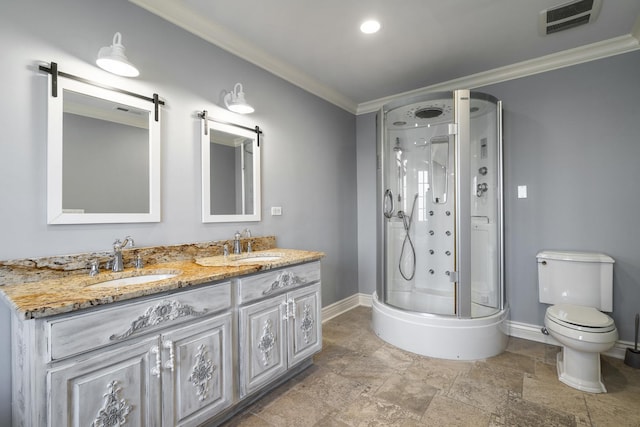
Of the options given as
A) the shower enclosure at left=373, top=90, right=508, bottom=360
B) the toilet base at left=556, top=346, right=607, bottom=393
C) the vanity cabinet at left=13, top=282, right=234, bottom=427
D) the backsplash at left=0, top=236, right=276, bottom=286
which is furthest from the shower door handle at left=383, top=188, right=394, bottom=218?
the vanity cabinet at left=13, top=282, right=234, bottom=427

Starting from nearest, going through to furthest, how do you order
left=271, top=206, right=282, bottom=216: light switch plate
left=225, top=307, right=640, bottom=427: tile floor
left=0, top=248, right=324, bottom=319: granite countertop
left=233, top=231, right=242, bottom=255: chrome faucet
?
left=0, top=248, right=324, bottom=319: granite countertop
left=225, top=307, right=640, bottom=427: tile floor
left=233, top=231, right=242, bottom=255: chrome faucet
left=271, top=206, right=282, bottom=216: light switch plate

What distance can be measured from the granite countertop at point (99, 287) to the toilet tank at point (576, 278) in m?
2.19

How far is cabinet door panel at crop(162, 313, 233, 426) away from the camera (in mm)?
1356

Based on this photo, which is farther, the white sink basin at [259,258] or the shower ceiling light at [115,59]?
the white sink basin at [259,258]

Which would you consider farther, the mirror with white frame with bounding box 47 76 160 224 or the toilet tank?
the toilet tank

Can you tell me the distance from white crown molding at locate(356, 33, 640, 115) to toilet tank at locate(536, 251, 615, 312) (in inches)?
64.6

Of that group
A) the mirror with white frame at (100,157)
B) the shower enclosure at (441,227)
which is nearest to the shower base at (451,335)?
the shower enclosure at (441,227)

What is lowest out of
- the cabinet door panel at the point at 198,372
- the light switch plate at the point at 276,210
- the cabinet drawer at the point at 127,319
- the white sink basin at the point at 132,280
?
the cabinet door panel at the point at 198,372

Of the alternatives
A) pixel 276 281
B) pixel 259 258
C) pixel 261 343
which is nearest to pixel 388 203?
pixel 259 258

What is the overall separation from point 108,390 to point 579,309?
287 centimetres

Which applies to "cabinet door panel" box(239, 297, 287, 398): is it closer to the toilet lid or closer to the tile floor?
the tile floor

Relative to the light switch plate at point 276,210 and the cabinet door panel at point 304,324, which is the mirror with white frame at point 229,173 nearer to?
the light switch plate at point 276,210

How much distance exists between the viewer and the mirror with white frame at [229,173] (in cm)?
215

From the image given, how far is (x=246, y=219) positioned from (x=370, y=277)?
195 cm
